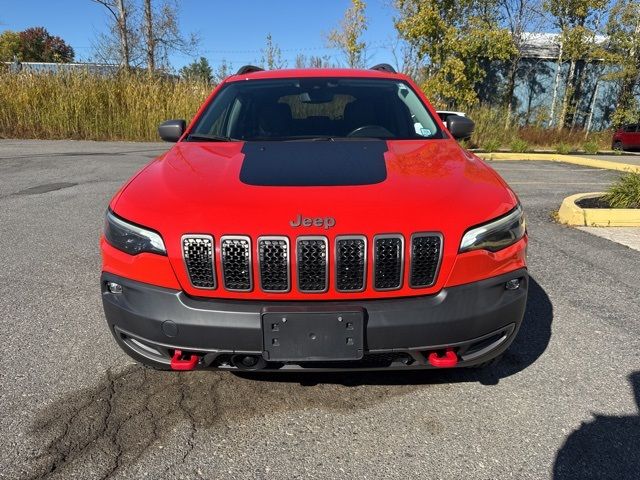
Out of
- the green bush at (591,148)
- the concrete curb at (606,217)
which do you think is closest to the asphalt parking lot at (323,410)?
the concrete curb at (606,217)

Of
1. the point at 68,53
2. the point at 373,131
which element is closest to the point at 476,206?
the point at 373,131

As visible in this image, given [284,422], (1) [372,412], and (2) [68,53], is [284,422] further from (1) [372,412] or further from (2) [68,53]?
(2) [68,53]

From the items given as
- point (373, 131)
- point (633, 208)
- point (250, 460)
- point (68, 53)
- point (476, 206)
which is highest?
point (68, 53)

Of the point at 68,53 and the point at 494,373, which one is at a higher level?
the point at 68,53

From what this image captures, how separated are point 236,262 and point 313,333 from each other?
0.44m

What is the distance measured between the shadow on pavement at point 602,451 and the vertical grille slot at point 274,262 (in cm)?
142

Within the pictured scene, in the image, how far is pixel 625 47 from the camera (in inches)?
811

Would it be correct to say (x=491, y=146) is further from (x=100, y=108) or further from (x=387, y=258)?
(x=387, y=258)

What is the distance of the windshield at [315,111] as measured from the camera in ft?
10.9

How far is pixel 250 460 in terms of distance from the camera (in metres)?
2.08

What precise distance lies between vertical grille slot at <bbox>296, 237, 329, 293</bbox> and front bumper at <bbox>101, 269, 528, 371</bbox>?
0.09m

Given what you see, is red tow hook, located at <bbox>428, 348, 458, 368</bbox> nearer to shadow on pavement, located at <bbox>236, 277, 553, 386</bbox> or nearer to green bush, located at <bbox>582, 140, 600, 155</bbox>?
shadow on pavement, located at <bbox>236, 277, 553, 386</bbox>

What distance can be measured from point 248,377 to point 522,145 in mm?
14767

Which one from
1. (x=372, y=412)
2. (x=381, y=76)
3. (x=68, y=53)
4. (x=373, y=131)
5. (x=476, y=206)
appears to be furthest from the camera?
(x=68, y=53)
